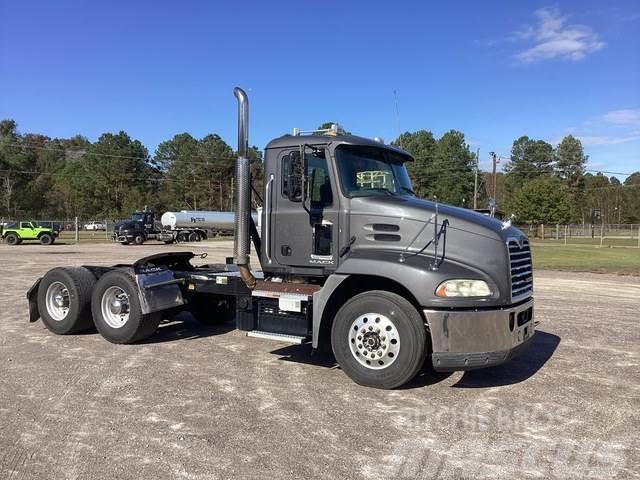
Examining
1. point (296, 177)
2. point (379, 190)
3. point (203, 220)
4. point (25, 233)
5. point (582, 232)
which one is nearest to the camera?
point (296, 177)

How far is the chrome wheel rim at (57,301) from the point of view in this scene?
8391 millimetres

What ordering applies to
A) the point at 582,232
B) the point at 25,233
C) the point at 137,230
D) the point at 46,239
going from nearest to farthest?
the point at 46,239
the point at 25,233
the point at 137,230
the point at 582,232

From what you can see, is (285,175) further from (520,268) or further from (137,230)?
(137,230)

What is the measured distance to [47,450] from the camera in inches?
164

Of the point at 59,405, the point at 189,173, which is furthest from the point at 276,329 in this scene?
the point at 189,173

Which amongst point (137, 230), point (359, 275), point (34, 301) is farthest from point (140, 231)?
point (359, 275)

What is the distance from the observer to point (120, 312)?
7875 mm

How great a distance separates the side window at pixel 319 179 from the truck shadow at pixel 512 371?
8.18 ft

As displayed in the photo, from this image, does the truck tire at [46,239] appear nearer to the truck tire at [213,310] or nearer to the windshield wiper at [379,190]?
the truck tire at [213,310]

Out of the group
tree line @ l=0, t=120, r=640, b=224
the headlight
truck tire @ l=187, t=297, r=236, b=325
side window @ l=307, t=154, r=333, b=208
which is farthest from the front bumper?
tree line @ l=0, t=120, r=640, b=224

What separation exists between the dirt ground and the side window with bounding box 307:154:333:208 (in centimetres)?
199

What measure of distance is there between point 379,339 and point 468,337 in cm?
89

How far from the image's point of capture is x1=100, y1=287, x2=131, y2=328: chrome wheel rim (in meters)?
7.81

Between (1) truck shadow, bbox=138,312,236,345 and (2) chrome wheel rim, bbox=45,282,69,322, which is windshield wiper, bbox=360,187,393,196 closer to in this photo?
(1) truck shadow, bbox=138,312,236,345
